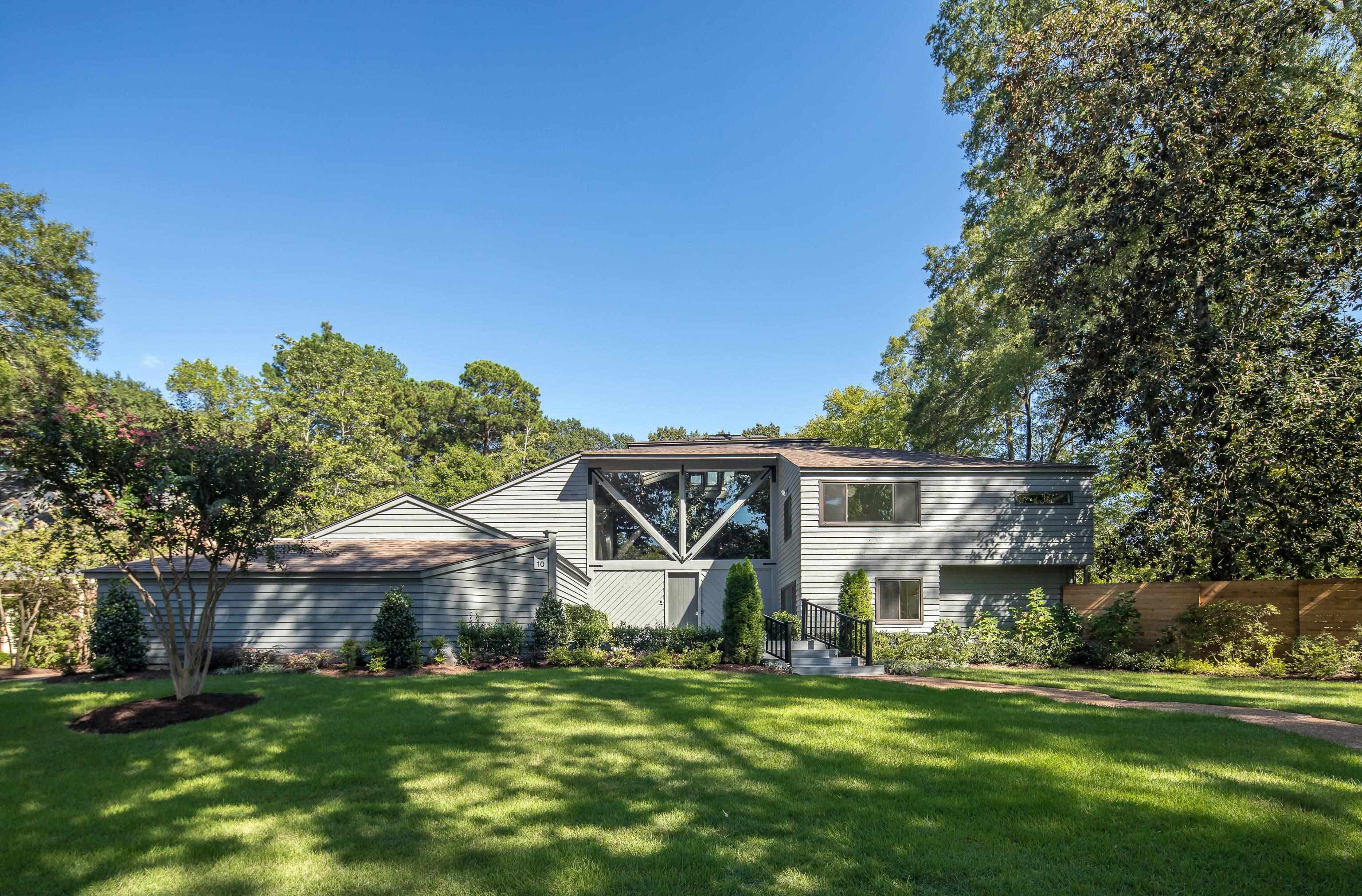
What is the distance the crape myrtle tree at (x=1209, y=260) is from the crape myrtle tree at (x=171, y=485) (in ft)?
55.2

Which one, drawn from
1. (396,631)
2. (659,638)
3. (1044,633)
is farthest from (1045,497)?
(396,631)

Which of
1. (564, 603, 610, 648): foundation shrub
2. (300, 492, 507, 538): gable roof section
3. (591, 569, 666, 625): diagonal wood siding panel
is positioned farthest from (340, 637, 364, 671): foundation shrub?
(591, 569, 666, 625): diagonal wood siding panel

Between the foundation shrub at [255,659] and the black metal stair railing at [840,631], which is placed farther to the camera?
the black metal stair railing at [840,631]

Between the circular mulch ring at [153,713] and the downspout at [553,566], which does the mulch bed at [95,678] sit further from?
the downspout at [553,566]

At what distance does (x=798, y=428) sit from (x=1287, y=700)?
141ft

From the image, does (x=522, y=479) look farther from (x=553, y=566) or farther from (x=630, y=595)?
(x=630, y=595)

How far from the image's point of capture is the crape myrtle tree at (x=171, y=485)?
7.13 meters

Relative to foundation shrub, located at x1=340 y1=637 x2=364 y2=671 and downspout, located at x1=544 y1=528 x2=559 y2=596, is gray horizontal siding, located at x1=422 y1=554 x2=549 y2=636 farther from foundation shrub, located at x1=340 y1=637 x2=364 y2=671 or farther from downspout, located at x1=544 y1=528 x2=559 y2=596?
foundation shrub, located at x1=340 y1=637 x2=364 y2=671

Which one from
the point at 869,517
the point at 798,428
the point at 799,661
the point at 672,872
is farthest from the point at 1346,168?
the point at 798,428

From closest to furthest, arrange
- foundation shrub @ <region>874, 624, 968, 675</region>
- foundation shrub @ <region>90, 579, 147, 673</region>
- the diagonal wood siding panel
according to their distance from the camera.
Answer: foundation shrub @ <region>90, 579, 147, 673</region> → foundation shrub @ <region>874, 624, 968, 675</region> → the diagonal wood siding panel

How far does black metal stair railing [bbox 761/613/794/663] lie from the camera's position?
45.1 feet

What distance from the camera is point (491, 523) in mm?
20297

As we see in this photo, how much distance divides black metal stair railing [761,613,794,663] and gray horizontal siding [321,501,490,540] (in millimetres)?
7675

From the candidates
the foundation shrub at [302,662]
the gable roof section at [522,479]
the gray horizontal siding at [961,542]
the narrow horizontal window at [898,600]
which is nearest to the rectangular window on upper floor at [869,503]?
the gray horizontal siding at [961,542]
